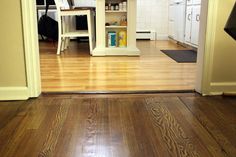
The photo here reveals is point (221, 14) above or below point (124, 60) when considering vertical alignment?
above

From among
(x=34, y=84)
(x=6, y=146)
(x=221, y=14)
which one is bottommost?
(x=6, y=146)

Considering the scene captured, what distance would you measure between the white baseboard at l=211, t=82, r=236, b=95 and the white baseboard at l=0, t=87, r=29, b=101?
4.34ft

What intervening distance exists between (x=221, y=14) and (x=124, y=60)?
1644 mm

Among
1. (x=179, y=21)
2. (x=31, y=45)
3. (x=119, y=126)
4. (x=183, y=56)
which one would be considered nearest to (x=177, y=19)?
(x=179, y=21)

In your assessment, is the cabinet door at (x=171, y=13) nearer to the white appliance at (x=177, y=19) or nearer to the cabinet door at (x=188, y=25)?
the white appliance at (x=177, y=19)

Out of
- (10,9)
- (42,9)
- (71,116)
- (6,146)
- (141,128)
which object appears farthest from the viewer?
(42,9)

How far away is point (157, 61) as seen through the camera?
11.1 ft

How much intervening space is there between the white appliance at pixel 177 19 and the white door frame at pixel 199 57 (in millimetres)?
2723

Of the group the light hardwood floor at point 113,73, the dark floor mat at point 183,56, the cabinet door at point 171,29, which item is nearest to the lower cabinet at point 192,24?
the dark floor mat at point 183,56

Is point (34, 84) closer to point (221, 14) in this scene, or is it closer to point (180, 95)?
point (180, 95)

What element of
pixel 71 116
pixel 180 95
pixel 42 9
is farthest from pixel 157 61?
pixel 42 9

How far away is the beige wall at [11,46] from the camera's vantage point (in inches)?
72.1

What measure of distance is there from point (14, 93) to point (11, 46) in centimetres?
32

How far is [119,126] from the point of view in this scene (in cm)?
150
